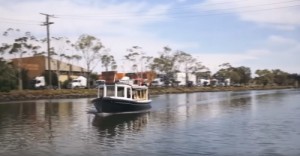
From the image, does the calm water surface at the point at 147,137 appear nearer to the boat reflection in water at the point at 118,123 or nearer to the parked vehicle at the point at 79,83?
the boat reflection in water at the point at 118,123

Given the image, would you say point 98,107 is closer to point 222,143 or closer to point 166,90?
point 222,143

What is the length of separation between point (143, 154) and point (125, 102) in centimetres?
2279

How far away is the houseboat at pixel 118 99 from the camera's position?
4106cm

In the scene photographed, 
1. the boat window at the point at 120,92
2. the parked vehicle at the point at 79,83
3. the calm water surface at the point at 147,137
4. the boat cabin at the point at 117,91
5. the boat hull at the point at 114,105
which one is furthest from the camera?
the parked vehicle at the point at 79,83

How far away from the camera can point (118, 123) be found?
33.8 meters

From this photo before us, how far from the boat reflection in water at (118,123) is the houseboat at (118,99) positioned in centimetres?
123

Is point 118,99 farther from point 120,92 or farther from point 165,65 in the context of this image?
point 165,65

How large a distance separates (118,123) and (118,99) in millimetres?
7914

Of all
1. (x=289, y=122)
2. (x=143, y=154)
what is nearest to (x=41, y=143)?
(x=143, y=154)

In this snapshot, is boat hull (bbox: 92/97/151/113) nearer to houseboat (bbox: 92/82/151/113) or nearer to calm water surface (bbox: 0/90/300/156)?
houseboat (bbox: 92/82/151/113)

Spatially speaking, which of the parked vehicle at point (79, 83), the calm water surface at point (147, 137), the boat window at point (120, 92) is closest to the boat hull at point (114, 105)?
the boat window at point (120, 92)

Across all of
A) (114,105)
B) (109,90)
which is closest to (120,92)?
(109,90)

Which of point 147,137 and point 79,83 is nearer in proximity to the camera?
point 147,137

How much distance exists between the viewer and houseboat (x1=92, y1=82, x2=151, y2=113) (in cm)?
4106
